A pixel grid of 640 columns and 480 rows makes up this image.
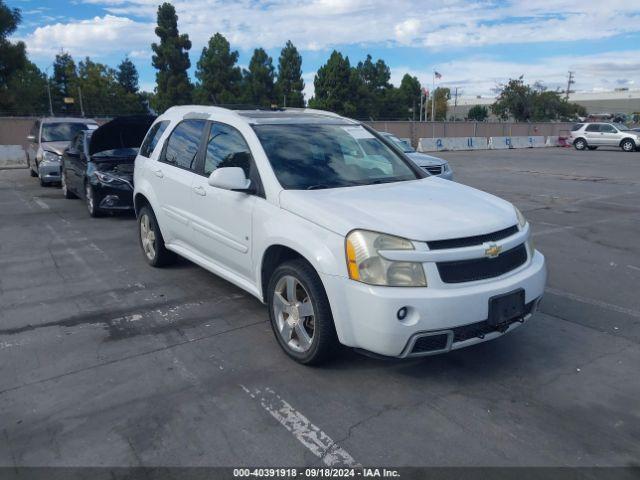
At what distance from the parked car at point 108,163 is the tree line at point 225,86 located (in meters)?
29.0

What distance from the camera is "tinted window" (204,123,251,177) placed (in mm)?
4500

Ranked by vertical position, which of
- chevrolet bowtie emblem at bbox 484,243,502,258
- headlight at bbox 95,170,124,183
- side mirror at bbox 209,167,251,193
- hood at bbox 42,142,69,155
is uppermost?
side mirror at bbox 209,167,251,193

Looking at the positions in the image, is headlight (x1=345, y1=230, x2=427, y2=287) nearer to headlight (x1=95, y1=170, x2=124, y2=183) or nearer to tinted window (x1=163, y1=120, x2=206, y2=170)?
tinted window (x1=163, y1=120, x2=206, y2=170)

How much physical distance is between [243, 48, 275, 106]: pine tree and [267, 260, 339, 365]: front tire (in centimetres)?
5069

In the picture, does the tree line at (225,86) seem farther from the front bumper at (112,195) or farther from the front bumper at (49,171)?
the front bumper at (112,195)

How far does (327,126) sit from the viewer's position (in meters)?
5.05

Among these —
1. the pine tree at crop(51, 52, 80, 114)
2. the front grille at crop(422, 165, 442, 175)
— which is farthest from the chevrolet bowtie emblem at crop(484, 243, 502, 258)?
the pine tree at crop(51, 52, 80, 114)

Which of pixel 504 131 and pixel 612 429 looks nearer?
pixel 612 429

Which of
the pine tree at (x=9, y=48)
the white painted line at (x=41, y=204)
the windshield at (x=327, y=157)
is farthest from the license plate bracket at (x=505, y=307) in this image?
the pine tree at (x=9, y=48)

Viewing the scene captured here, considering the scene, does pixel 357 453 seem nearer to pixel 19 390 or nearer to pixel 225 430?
pixel 225 430

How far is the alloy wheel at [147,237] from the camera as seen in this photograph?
6238 millimetres

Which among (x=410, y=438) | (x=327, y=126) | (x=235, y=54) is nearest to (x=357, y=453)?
(x=410, y=438)

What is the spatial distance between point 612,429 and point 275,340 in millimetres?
2414

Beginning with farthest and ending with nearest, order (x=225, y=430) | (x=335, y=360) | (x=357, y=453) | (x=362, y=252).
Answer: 1. (x=335, y=360)
2. (x=362, y=252)
3. (x=225, y=430)
4. (x=357, y=453)
